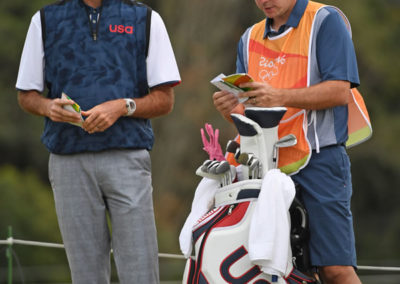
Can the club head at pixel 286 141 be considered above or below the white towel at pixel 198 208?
above

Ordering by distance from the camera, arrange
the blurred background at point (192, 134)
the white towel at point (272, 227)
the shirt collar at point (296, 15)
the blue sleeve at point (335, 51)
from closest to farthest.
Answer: the white towel at point (272, 227), the blue sleeve at point (335, 51), the shirt collar at point (296, 15), the blurred background at point (192, 134)

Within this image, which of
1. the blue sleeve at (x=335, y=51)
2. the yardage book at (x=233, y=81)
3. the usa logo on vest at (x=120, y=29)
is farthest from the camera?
the usa logo on vest at (x=120, y=29)

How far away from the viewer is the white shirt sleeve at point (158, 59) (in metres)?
4.11

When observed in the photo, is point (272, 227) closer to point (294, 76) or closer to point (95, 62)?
point (294, 76)

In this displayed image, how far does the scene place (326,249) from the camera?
12.3 ft

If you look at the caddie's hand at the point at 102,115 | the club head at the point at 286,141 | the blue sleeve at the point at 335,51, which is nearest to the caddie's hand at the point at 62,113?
the caddie's hand at the point at 102,115

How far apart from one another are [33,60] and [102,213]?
2.41ft

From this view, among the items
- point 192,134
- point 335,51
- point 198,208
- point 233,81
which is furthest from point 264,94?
point 192,134

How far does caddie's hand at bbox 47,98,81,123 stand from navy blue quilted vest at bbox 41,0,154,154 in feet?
0.43

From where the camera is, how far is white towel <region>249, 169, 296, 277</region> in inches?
140

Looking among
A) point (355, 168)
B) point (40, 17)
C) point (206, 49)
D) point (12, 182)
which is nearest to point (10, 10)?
point (206, 49)

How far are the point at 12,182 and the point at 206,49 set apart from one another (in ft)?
15.0

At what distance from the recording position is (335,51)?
3.79 metres

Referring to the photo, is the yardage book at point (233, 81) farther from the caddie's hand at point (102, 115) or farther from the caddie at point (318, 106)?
the caddie's hand at point (102, 115)
